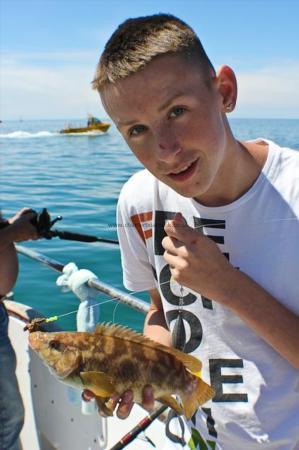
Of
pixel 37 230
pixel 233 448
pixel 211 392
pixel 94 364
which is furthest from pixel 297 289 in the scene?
pixel 37 230

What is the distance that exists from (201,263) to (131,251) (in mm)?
578

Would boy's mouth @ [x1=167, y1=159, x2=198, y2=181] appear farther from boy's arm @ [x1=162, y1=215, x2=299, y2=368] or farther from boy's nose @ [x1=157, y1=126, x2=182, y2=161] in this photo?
boy's arm @ [x1=162, y1=215, x2=299, y2=368]

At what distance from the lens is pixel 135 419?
2.91 meters

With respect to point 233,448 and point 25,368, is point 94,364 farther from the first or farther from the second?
point 25,368

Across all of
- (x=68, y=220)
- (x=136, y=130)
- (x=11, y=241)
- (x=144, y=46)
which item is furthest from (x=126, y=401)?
(x=68, y=220)

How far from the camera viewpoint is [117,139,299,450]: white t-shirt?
1.61 meters

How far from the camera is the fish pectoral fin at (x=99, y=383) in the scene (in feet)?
5.39

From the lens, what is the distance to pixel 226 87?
160cm

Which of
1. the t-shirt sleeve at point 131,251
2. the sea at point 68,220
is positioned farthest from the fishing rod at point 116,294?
the t-shirt sleeve at point 131,251

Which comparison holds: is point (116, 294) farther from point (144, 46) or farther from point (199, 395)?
point (144, 46)

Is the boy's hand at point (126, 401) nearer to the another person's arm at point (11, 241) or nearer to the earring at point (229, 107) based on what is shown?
the earring at point (229, 107)

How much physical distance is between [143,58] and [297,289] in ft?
3.07

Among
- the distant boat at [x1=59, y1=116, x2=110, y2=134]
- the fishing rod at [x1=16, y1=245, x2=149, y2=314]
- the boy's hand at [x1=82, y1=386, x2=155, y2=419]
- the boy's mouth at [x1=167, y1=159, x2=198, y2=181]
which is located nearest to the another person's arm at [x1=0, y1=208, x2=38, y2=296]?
the fishing rod at [x1=16, y1=245, x2=149, y2=314]

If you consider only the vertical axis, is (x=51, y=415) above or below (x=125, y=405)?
below
